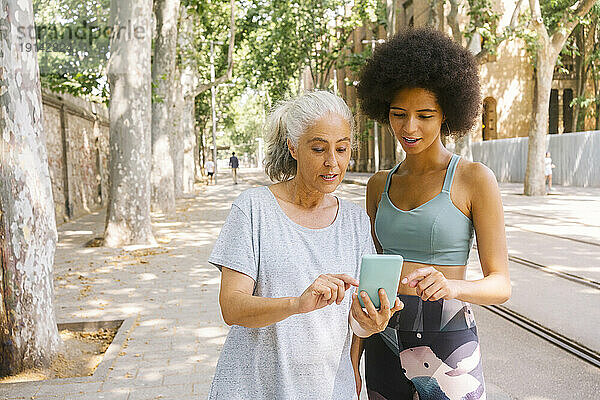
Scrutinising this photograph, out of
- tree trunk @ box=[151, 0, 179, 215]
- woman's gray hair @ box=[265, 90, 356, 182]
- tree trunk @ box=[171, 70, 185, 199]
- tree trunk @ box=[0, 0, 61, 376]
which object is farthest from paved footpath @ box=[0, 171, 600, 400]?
tree trunk @ box=[171, 70, 185, 199]

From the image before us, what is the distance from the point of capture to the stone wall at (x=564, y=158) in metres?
25.3

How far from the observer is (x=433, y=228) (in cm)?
229

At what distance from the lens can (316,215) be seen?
2.13 meters

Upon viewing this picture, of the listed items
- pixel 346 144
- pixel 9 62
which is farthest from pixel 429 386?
pixel 9 62

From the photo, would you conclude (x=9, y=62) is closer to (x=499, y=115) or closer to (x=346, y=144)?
(x=346, y=144)

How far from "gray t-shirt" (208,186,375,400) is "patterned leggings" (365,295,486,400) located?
345 mm

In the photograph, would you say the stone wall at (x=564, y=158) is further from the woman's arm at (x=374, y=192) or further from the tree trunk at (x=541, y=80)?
the woman's arm at (x=374, y=192)

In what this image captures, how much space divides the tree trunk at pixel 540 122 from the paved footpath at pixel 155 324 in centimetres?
1235

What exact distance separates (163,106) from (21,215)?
42.3 feet

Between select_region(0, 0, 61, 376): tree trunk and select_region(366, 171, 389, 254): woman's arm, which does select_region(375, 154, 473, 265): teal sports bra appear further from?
select_region(0, 0, 61, 376): tree trunk

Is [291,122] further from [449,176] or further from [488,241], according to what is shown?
[488,241]

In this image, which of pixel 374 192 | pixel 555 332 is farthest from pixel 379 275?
pixel 555 332

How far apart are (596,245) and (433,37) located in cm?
826

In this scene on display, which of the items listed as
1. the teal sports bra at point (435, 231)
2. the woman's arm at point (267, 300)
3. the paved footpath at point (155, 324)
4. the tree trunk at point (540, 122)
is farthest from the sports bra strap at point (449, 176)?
the tree trunk at point (540, 122)
